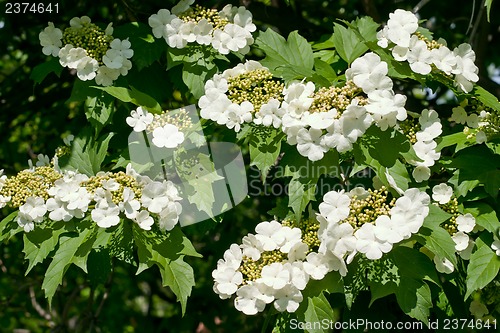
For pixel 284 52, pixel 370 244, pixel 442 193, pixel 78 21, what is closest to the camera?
pixel 370 244

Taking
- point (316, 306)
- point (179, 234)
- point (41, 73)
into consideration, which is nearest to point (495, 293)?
point (316, 306)

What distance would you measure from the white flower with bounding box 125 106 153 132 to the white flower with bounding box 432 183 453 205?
965mm

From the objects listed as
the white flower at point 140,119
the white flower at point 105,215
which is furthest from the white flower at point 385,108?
the white flower at point 105,215

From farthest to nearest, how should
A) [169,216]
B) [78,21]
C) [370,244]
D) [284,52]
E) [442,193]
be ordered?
[78,21] < [284,52] < [442,193] < [169,216] < [370,244]

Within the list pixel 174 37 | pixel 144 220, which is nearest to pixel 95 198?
pixel 144 220

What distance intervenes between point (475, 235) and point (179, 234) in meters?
1.03

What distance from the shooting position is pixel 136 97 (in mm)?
2230

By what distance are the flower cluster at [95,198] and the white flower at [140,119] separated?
5.5 inches

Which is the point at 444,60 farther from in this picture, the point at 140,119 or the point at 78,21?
the point at 78,21

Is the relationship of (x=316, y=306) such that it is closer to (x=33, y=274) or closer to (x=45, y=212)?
(x=45, y=212)

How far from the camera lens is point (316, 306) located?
203 cm

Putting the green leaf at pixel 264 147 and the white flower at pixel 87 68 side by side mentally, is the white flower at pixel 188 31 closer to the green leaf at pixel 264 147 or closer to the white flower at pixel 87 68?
the white flower at pixel 87 68

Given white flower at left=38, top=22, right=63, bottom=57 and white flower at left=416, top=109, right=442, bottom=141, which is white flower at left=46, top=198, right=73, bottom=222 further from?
white flower at left=416, top=109, right=442, bottom=141

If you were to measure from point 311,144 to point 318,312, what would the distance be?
52 centimetres
